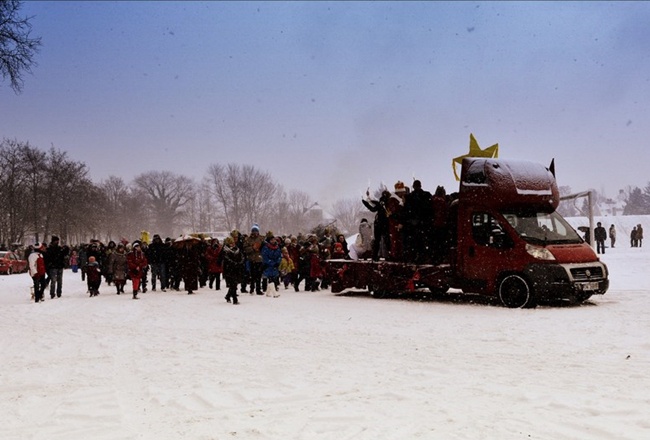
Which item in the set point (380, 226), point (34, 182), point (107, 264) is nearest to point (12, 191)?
point (34, 182)

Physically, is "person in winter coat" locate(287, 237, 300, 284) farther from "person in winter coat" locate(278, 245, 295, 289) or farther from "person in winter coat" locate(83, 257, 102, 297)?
"person in winter coat" locate(83, 257, 102, 297)

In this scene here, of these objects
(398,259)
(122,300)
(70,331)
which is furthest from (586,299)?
(122,300)

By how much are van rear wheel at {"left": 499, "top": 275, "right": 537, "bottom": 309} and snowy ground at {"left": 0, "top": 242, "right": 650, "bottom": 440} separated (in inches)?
19.0

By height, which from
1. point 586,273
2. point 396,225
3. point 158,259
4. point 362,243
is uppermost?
point 396,225

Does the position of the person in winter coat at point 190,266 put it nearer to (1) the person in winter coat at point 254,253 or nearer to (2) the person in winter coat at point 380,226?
(1) the person in winter coat at point 254,253

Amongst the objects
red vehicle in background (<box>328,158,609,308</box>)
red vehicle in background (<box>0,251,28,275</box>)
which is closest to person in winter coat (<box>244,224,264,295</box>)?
red vehicle in background (<box>328,158,609,308</box>)

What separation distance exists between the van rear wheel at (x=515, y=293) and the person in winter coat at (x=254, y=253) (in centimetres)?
688

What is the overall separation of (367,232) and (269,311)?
548cm

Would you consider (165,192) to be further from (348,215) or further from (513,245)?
(513,245)

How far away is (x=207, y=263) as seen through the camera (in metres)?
21.0

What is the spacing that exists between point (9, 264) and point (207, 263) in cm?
2026

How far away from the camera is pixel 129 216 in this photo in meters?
94.9

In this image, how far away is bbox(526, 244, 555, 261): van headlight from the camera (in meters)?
12.3

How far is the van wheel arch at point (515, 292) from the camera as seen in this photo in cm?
1240
